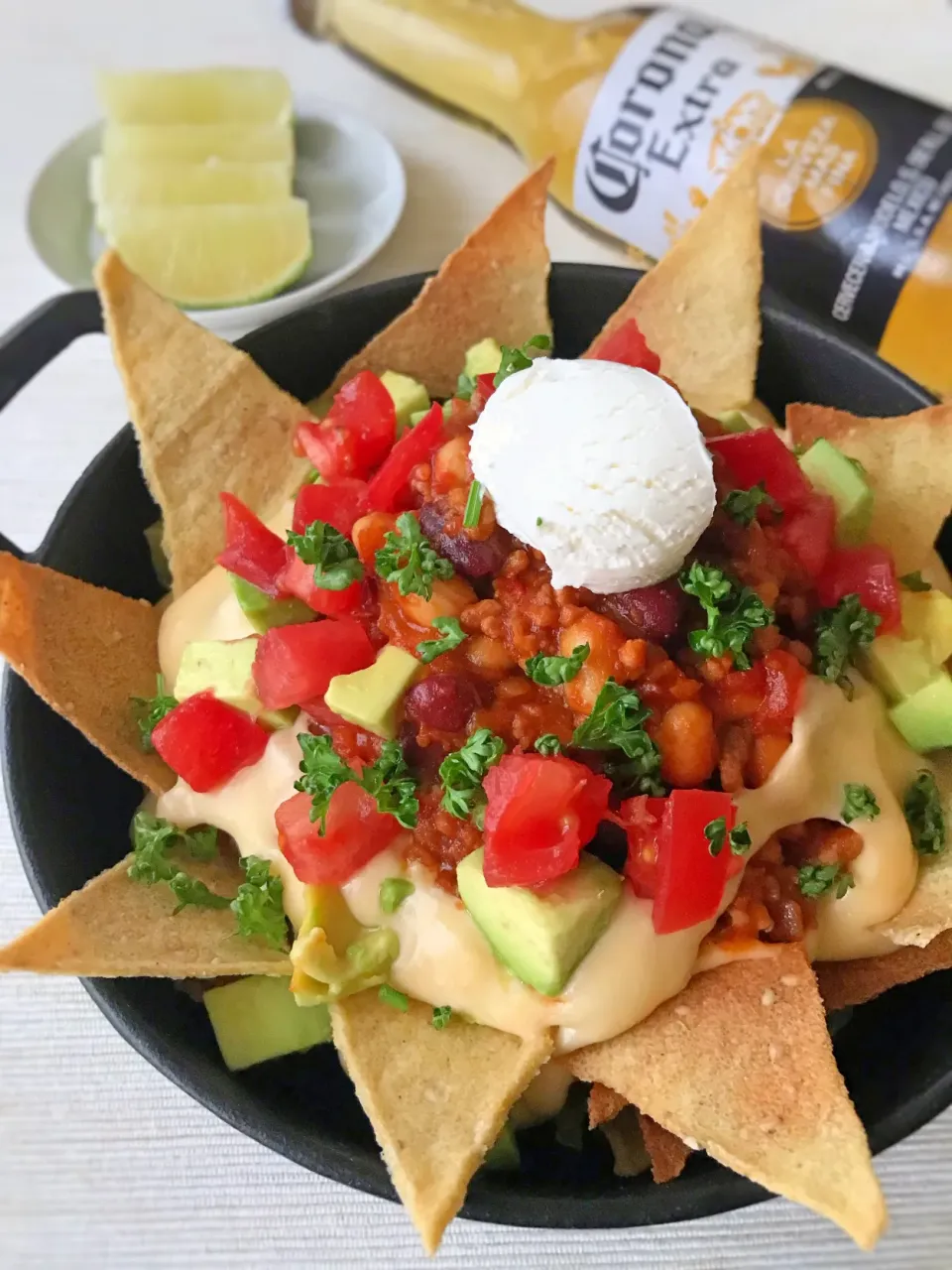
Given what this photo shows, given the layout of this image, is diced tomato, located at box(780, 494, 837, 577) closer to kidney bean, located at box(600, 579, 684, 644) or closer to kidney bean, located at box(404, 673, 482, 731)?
kidney bean, located at box(600, 579, 684, 644)

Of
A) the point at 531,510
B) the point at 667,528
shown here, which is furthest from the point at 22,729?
the point at 667,528

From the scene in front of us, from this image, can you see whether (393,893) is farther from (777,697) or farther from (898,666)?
(898,666)

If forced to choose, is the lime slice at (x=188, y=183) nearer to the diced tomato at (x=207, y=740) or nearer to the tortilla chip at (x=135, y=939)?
the diced tomato at (x=207, y=740)

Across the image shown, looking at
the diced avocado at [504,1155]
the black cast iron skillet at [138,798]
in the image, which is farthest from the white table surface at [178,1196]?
the diced avocado at [504,1155]

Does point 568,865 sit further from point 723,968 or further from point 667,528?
point 667,528

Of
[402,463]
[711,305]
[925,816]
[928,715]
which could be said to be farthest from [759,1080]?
[711,305]
